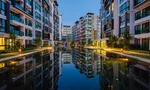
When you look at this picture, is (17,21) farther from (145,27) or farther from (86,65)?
(145,27)

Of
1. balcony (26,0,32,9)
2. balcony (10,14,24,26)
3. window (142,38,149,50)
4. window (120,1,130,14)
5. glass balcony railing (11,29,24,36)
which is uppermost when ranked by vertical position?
balcony (26,0,32,9)

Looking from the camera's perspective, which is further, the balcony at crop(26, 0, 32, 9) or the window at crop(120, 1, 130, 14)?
the balcony at crop(26, 0, 32, 9)

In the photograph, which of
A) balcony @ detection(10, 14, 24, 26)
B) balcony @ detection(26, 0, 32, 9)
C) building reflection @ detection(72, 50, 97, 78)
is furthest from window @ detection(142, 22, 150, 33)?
balcony @ detection(26, 0, 32, 9)

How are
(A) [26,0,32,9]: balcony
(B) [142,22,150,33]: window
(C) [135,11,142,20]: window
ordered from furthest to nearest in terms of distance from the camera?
(A) [26,0,32,9]: balcony → (C) [135,11,142,20]: window → (B) [142,22,150,33]: window

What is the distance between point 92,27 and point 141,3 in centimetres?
9148

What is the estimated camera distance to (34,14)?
180 feet

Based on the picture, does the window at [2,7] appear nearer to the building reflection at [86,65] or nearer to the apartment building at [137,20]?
the building reflection at [86,65]

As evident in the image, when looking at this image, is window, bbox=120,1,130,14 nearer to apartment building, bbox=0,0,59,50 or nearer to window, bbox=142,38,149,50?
window, bbox=142,38,149,50

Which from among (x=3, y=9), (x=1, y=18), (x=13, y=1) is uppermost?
(x=13, y=1)

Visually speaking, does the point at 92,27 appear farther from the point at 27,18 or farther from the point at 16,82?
the point at 16,82

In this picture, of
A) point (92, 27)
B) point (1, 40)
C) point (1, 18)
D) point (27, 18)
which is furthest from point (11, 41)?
point (92, 27)

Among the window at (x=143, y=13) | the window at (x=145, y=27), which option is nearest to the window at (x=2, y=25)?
the window at (x=145, y=27)

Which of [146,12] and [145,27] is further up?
→ [146,12]


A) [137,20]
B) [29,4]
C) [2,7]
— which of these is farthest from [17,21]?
[137,20]
